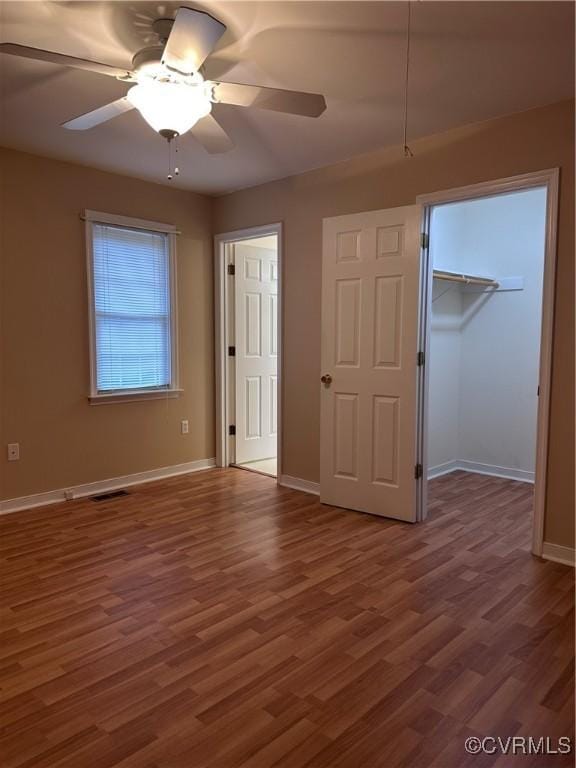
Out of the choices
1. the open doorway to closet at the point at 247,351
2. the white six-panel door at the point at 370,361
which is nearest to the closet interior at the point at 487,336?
the white six-panel door at the point at 370,361

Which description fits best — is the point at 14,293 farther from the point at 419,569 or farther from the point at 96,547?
the point at 419,569

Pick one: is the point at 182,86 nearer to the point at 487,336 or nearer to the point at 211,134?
the point at 211,134

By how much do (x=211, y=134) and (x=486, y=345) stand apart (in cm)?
339

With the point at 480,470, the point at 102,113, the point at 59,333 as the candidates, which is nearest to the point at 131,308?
the point at 59,333

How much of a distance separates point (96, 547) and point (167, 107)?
98.4 inches

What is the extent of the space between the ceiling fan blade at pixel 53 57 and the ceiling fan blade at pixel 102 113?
6.8 inches

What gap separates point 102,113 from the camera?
2.28 m

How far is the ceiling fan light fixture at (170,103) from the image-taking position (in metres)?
2.01

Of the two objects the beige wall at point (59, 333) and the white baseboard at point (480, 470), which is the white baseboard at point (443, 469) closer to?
the white baseboard at point (480, 470)

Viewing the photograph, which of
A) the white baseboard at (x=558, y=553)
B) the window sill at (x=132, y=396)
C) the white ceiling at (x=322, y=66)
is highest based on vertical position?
the white ceiling at (x=322, y=66)

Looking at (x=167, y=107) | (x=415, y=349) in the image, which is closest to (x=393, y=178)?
(x=415, y=349)

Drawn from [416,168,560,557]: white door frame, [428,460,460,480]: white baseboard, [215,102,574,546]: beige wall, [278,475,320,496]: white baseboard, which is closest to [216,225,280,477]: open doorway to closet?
[278,475,320,496]: white baseboard

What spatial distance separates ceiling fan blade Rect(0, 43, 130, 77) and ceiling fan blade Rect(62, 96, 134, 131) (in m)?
0.17

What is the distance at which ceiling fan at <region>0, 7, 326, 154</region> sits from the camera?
6.24 ft
